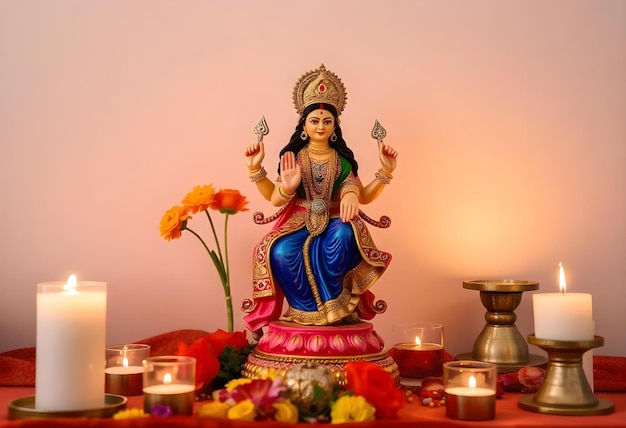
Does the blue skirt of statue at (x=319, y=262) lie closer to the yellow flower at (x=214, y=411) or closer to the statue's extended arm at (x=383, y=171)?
the statue's extended arm at (x=383, y=171)

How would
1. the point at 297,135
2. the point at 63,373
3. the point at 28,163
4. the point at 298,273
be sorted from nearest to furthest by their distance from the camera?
the point at 63,373
the point at 298,273
the point at 297,135
the point at 28,163

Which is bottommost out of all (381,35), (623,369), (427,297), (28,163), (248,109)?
(623,369)

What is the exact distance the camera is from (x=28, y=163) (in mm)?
1763

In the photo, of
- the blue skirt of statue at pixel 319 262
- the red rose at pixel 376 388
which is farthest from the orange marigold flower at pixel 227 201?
the red rose at pixel 376 388

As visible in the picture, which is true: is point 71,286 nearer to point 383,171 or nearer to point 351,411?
point 351,411

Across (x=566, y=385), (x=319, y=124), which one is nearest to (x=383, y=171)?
(x=319, y=124)

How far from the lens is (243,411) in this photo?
1.06m

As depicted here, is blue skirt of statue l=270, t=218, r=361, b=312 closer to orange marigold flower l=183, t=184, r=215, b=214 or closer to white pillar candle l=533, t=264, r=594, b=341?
orange marigold flower l=183, t=184, r=215, b=214

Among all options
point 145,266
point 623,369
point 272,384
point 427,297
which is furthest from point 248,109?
point 623,369

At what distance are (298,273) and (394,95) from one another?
603mm

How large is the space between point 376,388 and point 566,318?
1.06ft

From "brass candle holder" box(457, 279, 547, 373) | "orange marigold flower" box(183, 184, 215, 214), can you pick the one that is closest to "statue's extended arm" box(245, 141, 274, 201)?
"orange marigold flower" box(183, 184, 215, 214)

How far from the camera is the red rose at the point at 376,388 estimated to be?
1.12m

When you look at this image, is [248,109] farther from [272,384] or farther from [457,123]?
[272,384]
